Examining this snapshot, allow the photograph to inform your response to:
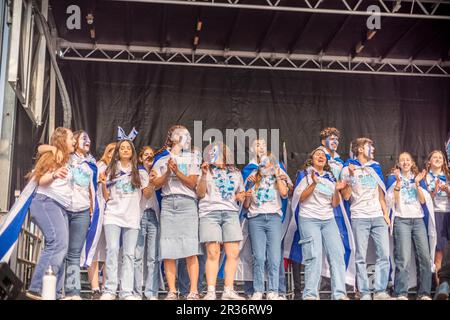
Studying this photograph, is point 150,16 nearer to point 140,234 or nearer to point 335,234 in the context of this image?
point 140,234

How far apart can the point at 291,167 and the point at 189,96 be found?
1.88 metres

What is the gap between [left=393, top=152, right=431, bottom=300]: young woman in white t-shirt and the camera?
20.3ft

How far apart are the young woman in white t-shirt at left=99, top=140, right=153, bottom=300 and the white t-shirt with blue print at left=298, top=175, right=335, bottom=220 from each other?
1.53m

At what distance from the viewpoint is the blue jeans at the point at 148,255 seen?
19.3 feet

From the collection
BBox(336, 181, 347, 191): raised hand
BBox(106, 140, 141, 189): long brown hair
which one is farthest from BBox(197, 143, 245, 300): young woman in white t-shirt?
BBox(336, 181, 347, 191): raised hand

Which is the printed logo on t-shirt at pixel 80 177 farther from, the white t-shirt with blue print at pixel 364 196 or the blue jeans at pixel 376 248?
the blue jeans at pixel 376 248

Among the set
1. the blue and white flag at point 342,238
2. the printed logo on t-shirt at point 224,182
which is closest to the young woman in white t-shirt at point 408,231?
the blue and white flag at point 342,238

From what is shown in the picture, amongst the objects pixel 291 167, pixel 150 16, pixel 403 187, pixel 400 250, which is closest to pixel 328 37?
pixel 291 167

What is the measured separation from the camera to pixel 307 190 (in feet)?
19.7

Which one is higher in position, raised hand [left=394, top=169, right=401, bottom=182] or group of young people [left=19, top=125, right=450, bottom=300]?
raised hand [left=394, top=169, right=401, bottom=182]

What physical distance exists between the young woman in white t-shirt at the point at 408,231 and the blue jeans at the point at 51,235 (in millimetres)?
3274

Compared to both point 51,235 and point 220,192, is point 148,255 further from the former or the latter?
point 51,235

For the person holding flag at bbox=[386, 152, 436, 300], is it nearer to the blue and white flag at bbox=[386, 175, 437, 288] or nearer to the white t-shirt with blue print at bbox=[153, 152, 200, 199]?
the blue and white flag at bbox=[386, 175, 437, 288]
